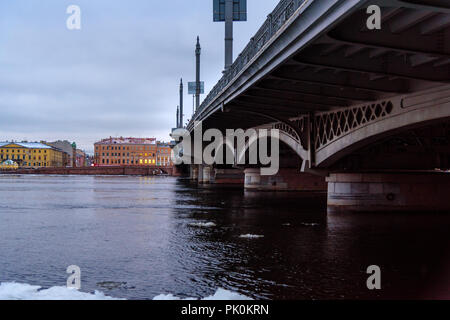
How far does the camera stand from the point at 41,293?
31.7 feet

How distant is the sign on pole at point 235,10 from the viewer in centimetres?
3697

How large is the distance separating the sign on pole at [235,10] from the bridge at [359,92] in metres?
6.71

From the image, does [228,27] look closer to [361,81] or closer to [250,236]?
[361,81]

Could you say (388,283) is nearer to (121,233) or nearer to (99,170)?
(121,233)

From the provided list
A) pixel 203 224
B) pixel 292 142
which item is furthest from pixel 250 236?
pixel 292 142

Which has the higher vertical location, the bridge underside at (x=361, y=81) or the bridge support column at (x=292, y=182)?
the bridge underside at (x=361, y=81)

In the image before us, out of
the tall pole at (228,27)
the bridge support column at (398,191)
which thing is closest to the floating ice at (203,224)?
the bridge support column at (398,191)

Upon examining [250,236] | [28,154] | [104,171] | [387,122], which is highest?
Result: [28,154]

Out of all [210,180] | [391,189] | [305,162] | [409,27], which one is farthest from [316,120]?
[210,180]

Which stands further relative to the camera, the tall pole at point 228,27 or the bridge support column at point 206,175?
the bridge support column at point 206,175

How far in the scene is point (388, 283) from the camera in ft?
35.8

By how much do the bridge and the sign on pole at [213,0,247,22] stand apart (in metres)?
6.71

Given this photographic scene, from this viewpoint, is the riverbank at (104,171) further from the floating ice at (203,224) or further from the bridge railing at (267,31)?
the floating ice at (203,224)

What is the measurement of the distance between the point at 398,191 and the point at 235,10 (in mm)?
18884
